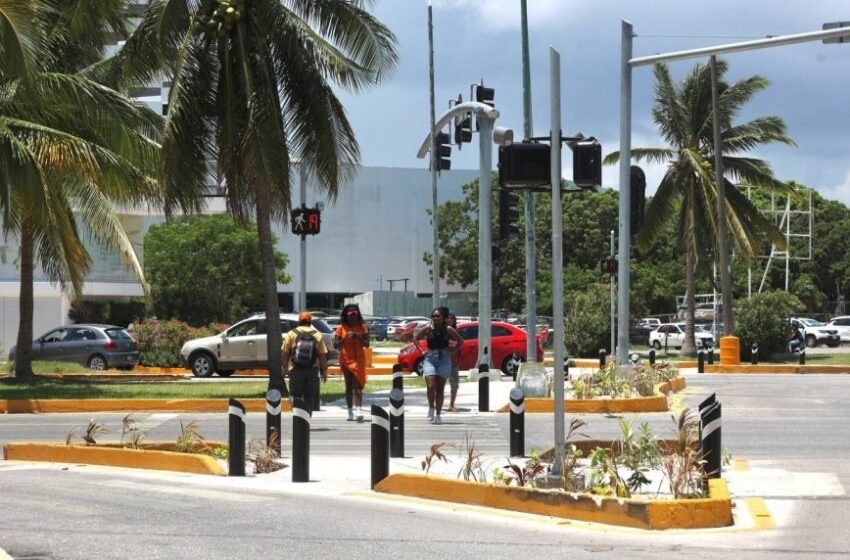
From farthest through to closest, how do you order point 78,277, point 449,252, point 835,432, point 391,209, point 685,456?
1. point 391,209
2. point 449,252
3. point 78,277
4. point 835,432
5. point 685,456

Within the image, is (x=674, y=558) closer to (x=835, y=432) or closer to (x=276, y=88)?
(x=835, y=432)

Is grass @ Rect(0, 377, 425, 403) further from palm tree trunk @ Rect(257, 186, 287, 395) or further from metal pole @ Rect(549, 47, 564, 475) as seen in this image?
metal pole @ Rect(549, 47, 564, 475)

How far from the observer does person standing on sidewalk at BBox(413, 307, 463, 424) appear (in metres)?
17.4

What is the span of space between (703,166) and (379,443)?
3012 centimetres

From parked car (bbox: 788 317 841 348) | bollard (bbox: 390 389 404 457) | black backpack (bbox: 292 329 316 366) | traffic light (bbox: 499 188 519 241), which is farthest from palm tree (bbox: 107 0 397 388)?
parked car (bbox: 788 317 841 348)

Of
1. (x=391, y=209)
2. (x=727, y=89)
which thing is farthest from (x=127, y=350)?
(x=391, y=209)

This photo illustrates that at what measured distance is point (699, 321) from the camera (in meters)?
64.4

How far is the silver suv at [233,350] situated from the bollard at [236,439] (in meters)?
18.5

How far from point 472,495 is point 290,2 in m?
14.5

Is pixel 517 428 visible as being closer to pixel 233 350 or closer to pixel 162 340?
pixel 233 350

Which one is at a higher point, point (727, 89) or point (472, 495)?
point (727, 89)

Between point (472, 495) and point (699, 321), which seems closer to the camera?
point (472, 495)

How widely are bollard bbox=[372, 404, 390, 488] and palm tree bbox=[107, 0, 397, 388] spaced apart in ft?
35.6

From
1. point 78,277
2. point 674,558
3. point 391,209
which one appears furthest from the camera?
point 391,209
